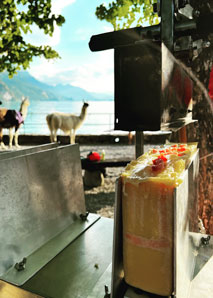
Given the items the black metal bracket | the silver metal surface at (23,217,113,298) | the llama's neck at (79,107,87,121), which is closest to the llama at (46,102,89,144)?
the llama's neck at (79,107,87,121)

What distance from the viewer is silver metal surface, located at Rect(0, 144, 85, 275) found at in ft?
5.08

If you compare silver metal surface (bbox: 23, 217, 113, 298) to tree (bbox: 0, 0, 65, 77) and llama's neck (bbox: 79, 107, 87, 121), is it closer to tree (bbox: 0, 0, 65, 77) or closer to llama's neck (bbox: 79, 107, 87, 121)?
tree (bbox: 0, 0, 65, 77)

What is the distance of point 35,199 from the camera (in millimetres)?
1804

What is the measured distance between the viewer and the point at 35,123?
51.4 feet

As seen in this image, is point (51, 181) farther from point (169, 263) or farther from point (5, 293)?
point (169, 263)

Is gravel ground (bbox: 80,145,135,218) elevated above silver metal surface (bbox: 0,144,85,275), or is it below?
below

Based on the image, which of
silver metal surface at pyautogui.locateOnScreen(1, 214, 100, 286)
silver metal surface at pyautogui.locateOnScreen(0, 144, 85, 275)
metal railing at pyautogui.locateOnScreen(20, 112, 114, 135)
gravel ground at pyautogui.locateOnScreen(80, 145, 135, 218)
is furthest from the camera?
metal railing at pyautogui.locateOnScreen(20, 112, 114, 135)

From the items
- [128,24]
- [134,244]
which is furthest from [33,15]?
[134,244]

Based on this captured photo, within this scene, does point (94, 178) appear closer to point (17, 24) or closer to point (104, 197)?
point (104, 197)

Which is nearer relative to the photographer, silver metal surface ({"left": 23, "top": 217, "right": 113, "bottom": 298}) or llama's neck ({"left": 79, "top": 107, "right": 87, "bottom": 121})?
silver metal surface ({"left": 23, "top": 217, "right": 113, "bottom": 298})

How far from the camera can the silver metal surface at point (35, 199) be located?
1548mm

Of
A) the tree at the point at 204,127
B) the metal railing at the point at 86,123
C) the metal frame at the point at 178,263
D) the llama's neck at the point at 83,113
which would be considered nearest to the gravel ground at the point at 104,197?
the tree at the point at 204,127

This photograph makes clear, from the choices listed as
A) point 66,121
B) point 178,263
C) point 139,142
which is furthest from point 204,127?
point 66,121

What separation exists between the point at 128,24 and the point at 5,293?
732 centimetres
